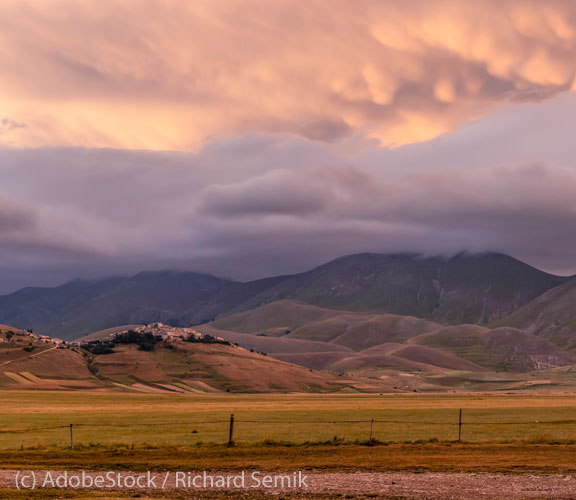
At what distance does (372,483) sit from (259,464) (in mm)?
7988

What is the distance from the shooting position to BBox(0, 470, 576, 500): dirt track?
87.0ft

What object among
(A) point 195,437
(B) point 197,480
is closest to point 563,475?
(B) point 197,480

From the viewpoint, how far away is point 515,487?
28.0m

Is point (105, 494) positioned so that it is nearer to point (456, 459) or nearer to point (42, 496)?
point (42, 496)

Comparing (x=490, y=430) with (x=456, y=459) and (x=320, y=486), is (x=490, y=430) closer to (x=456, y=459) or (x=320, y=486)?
(x=456, y=459)

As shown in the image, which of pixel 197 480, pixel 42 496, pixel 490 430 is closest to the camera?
pixel 42 496

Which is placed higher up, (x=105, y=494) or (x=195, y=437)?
(x=105, y=494)

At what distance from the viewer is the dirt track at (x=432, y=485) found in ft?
87.0

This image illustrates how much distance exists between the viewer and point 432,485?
28547 mm

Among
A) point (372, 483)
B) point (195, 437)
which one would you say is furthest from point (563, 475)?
point (195, 437)

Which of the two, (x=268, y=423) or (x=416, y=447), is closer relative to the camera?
(x=416, y=447)

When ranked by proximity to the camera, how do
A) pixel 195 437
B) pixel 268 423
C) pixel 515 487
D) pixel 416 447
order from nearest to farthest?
pixel 515 487, pixel 416 447, pixel 195 437, pixel 268 423

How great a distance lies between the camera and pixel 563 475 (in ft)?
101

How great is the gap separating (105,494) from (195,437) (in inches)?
1258
